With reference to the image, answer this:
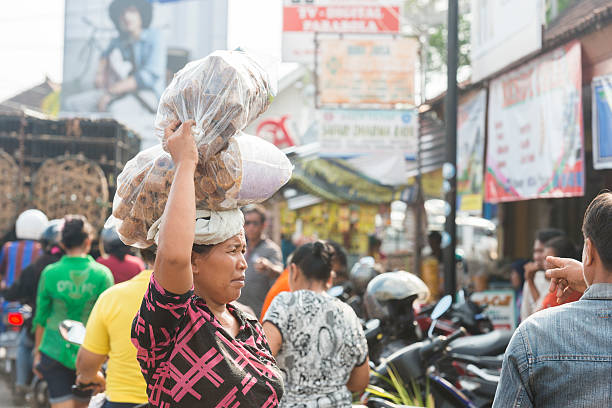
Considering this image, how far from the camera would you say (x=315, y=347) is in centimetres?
356

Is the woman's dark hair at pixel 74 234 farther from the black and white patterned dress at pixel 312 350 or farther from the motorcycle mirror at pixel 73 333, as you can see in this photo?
the black and white patterned dress at pixel 312 350

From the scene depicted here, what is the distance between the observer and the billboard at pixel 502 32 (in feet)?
24.2

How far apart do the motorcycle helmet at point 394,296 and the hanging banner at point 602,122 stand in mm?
1870

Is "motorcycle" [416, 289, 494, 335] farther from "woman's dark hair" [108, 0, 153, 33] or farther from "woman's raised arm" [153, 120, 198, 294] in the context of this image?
"woman's dark hair" [108, 0, 153, 33]

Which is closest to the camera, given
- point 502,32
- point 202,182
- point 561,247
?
point 202,182

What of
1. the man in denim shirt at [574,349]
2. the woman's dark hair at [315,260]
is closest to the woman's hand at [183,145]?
the man in denim shirt at [574,349]

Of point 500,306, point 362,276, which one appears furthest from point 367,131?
point 500,306

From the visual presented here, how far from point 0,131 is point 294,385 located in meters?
10.7

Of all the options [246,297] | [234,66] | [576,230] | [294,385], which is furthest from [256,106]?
[576,230]

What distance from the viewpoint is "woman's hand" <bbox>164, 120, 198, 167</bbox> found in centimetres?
203

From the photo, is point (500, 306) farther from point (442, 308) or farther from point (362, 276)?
point (442, 308)

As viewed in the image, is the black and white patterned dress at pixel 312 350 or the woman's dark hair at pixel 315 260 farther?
the woman's dark hair at pixel 315 260

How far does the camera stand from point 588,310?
2.10 m

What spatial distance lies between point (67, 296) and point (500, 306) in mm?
4547
